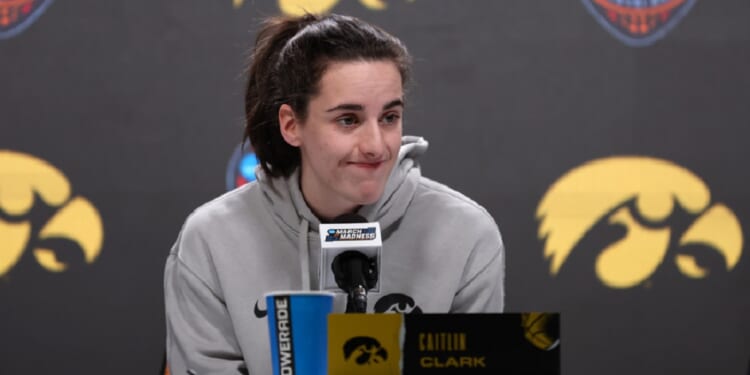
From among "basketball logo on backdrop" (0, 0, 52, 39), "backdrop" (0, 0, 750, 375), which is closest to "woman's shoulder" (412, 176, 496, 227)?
"backdrop" (0, 0, 750, 375)

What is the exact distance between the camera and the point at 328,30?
5.75 feet

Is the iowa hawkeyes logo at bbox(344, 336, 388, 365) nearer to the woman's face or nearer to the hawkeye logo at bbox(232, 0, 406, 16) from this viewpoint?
the woman's face

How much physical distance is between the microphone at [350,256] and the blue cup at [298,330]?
16 cm

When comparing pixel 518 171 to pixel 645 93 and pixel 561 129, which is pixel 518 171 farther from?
pixel 645 93

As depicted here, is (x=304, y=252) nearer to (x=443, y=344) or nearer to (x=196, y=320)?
(x=196, y=320)

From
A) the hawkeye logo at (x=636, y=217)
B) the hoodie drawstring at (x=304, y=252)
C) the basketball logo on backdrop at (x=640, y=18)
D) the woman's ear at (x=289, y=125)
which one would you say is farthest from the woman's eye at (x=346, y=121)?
the basketball logo on backdrop at (x=640, y=18)

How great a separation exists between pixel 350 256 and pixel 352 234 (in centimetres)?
4

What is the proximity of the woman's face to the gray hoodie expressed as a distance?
13 cm

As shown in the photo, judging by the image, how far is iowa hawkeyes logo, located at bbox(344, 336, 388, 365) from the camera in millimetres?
1112

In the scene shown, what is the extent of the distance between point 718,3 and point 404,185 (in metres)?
1.41

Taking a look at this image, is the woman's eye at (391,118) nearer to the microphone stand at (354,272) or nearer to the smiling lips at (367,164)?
the smiling lips at (367,164)

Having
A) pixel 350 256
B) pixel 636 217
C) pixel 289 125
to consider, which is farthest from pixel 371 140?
pixel 636 217

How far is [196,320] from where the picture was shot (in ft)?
5.78

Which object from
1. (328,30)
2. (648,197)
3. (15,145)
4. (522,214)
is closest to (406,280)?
(328,30)
